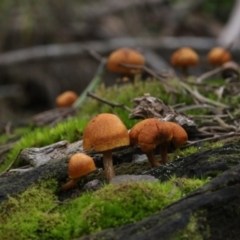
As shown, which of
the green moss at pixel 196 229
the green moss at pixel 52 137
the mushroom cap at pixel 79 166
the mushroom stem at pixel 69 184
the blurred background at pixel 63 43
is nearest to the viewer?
the green moss at pixel 196 229

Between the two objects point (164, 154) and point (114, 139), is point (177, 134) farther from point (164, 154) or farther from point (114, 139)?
point (114, 139)

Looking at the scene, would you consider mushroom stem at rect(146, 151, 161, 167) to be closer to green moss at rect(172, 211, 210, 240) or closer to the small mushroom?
the small mushroom

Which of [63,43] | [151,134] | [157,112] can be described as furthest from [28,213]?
[63,43]

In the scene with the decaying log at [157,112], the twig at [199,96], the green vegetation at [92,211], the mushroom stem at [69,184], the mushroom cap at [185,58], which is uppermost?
the mushroom cap at [185,58]

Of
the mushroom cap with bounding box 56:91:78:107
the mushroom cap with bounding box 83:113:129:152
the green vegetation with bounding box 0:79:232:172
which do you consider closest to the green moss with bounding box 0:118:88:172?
the green vegetation with bounding box 0:79:232:172

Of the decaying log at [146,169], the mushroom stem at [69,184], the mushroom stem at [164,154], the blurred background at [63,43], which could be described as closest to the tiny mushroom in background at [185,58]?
the decaying log at [146,169]

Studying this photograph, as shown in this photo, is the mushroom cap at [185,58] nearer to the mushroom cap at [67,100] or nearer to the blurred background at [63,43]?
the mushroom cap at [67,100]
